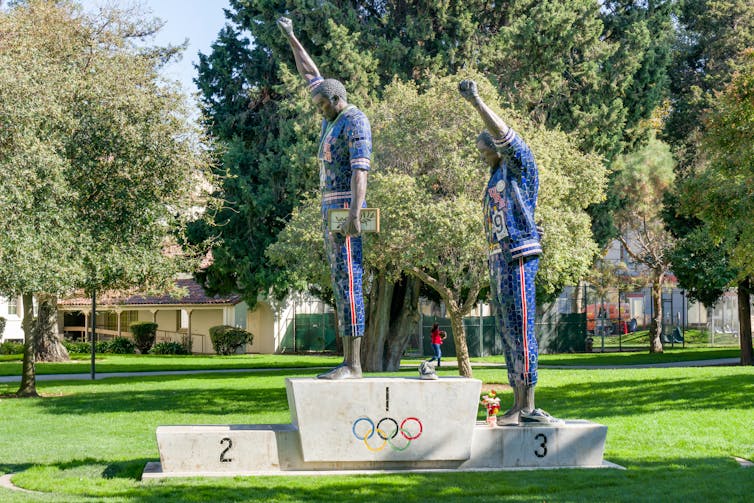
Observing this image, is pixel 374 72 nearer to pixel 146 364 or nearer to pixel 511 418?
pixel 146 364

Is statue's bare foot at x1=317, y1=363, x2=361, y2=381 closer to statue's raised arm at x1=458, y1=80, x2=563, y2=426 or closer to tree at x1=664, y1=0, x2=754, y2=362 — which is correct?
statue's raised arm at x1=458, y1=80, x2=563, y2=426

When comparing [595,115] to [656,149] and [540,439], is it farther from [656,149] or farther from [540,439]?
[540,439]

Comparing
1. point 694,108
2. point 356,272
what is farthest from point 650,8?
point 356,272

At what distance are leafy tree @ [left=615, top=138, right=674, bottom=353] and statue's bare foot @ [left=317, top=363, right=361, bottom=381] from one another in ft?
95.6

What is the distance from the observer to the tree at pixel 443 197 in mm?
19219

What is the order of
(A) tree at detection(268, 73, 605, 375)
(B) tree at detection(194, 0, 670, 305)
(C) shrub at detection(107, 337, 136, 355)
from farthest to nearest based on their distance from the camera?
(C) shrub at detection(107, 337, 136, 355) < (B) tree at detection(194, 0, 670, 305) < (A) tree at detection(268, 73, 605, 375)

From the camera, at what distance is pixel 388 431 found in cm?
985

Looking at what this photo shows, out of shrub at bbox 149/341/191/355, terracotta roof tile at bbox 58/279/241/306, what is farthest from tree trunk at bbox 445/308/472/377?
shrub at bbox 149/341/191/355

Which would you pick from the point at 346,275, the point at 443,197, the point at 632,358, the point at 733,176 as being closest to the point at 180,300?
the point at 632,358

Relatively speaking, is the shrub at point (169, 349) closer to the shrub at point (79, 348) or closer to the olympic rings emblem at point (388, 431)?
the shrub at point (79, 348)

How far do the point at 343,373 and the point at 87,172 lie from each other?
1209 centimetres

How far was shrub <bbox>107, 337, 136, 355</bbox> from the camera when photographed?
47375 millimetres

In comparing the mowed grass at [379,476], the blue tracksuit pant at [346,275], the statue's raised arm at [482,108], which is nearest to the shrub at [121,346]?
the mowed grass at [379,476]

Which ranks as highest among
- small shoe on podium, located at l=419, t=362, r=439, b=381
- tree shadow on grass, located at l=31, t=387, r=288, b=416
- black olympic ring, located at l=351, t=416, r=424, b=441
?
small shoe on podium, located at l=419, t=362, r=439, b=381
